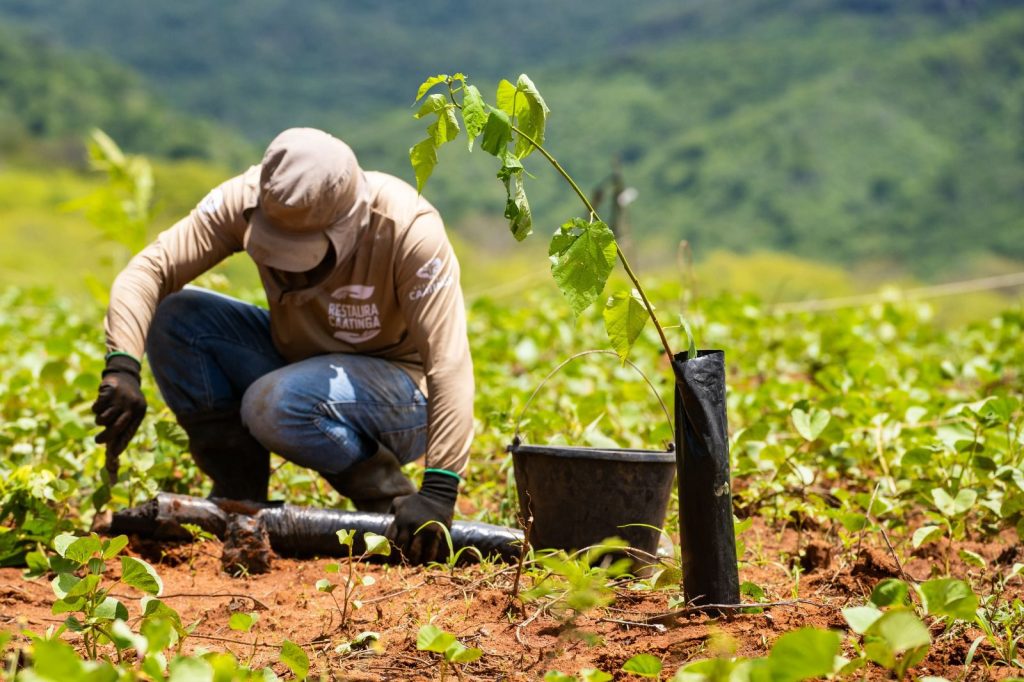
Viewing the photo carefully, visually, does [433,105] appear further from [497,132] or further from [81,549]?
[81,549]

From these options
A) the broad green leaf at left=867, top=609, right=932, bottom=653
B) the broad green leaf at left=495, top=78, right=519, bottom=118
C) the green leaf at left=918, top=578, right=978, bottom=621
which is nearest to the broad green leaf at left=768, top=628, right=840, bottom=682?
the broad green leaf at left=867, top=609, right=932, bottom=653

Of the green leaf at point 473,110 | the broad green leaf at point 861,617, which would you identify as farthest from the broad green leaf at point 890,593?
the green leaf at point 473,110

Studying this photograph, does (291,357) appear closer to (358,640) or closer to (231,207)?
(231,207)

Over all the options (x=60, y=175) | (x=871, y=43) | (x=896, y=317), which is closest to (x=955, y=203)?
(x=871, y=43)

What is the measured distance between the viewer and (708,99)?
6969 centimetres

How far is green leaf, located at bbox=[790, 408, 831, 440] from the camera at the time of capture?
A: 8.93 feet

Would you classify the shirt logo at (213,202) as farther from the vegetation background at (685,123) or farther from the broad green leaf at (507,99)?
the vegetation background at (685,123)

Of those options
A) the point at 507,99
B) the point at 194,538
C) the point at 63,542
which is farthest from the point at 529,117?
the point at 194,538

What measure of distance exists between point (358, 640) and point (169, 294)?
4.00 feet

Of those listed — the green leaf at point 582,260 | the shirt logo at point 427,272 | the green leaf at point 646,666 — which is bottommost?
the green leaf at point 646,666

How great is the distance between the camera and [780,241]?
52.3 meters

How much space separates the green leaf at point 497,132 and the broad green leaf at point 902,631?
809 mm

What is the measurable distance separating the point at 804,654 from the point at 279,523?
5.03 feet

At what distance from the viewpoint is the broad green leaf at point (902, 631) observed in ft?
4.33
